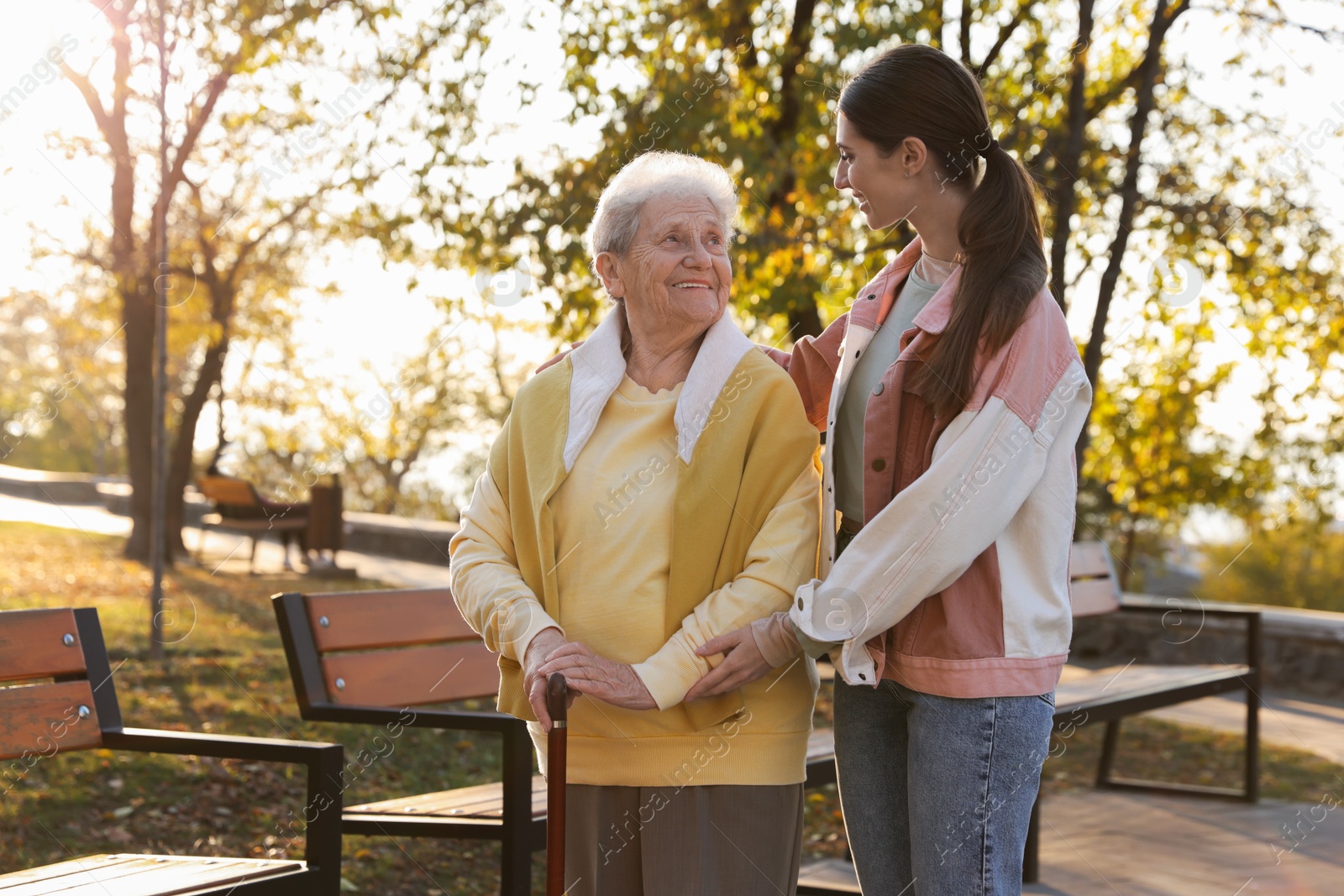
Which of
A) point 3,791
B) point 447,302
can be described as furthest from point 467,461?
point 3,791

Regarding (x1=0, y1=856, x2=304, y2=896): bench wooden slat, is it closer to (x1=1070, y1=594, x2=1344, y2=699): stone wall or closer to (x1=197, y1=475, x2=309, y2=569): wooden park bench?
(x1=1070, y1=594, x2=1344, y2=699): stone wall

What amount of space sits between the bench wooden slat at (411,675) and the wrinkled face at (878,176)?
2163 mm

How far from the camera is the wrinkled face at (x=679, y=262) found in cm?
214

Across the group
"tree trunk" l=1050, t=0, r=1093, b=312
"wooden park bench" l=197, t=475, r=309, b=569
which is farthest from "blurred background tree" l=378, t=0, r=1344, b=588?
"wooden park bench" l=197, t=475, r=309, b=569

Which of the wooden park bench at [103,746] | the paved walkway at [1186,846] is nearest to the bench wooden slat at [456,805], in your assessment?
the wooden park bench at [103,746]

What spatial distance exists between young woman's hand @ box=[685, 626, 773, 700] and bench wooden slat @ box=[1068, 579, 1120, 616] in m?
3.77

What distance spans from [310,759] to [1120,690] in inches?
133

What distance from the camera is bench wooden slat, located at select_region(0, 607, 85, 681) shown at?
2883 millimetres

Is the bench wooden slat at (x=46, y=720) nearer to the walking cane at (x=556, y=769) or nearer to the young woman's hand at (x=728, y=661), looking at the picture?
the walking cane at (x=556, y=769)

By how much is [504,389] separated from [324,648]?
2050 cm

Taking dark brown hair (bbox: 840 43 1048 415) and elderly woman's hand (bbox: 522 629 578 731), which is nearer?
dark brown hair (bbox: 840 43 1048 415)

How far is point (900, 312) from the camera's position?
209 cm

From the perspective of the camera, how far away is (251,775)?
504 centimetres

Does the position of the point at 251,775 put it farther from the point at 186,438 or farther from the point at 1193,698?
the point at 186,438
